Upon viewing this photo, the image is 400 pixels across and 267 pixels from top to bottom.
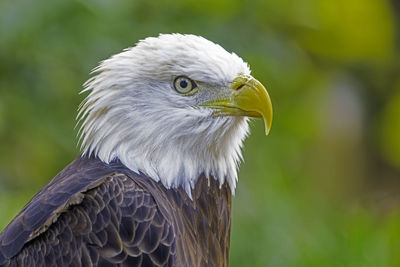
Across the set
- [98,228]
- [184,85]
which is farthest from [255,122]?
[98,228]

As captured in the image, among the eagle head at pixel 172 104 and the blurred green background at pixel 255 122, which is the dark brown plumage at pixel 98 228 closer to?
the eagle head at pixel 172 104

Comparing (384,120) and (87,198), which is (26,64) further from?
(384,120)

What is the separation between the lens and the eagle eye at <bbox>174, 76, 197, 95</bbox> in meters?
3.78

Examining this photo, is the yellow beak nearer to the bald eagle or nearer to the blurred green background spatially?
the bald eagle

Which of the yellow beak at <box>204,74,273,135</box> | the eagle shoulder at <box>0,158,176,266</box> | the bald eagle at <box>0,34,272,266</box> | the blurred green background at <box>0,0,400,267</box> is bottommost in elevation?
the eagle shoulder at <box>0,158,176,266</box>

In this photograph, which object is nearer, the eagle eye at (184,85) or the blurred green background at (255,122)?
the eagle eye at (184,85)

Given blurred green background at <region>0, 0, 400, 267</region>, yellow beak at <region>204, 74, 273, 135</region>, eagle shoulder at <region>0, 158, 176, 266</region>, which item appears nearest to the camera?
eagle shoulder at <region>0, 158, 176, 266</region>

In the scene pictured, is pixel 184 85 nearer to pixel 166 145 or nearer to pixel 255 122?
pixel 166 145

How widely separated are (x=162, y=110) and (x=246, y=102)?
1.22ft

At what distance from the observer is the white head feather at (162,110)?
3.75 metres

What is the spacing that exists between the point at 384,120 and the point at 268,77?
3.67 meters

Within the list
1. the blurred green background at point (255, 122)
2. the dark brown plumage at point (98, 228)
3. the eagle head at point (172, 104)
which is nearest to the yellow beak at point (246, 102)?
the eagle head at point (172, 104)

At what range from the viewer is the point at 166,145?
3.79 metres

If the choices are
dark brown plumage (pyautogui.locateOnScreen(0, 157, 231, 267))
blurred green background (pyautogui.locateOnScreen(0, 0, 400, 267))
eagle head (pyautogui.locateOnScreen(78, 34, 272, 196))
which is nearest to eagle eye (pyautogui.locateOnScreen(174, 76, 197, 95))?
eagle head (pyautogui.locateOnScreen(78, 34, 272, 196))
